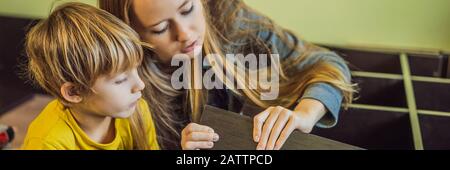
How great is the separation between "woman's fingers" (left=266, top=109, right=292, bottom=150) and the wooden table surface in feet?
0.07

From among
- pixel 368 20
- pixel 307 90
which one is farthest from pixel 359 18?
pixel 307 90

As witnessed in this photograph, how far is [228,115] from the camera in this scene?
1011 mm

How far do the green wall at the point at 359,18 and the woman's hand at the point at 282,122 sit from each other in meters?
0.13

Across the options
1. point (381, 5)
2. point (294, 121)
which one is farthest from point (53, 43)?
point (381, 5)

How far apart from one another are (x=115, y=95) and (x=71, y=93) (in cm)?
7

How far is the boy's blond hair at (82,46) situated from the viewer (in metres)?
0.91

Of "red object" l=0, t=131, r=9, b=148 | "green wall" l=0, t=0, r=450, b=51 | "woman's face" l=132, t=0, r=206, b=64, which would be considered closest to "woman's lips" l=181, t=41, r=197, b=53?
"woman's face" l=132, t=0, r=206, b=64

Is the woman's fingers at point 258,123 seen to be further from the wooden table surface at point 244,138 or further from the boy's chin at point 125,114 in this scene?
the boy's chin at point 125,114

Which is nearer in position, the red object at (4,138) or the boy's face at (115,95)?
the boy's face at (115,95)

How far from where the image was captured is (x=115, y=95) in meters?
0.96

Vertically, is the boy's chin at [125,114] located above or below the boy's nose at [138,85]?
below

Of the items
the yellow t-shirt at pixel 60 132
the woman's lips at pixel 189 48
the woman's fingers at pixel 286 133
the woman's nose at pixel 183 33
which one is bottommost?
the yellow t-shirt at pixel 60 132

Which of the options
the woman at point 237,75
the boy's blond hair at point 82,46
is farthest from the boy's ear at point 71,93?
the woman at point 237,75

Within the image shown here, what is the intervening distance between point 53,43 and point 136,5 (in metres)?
0.14
